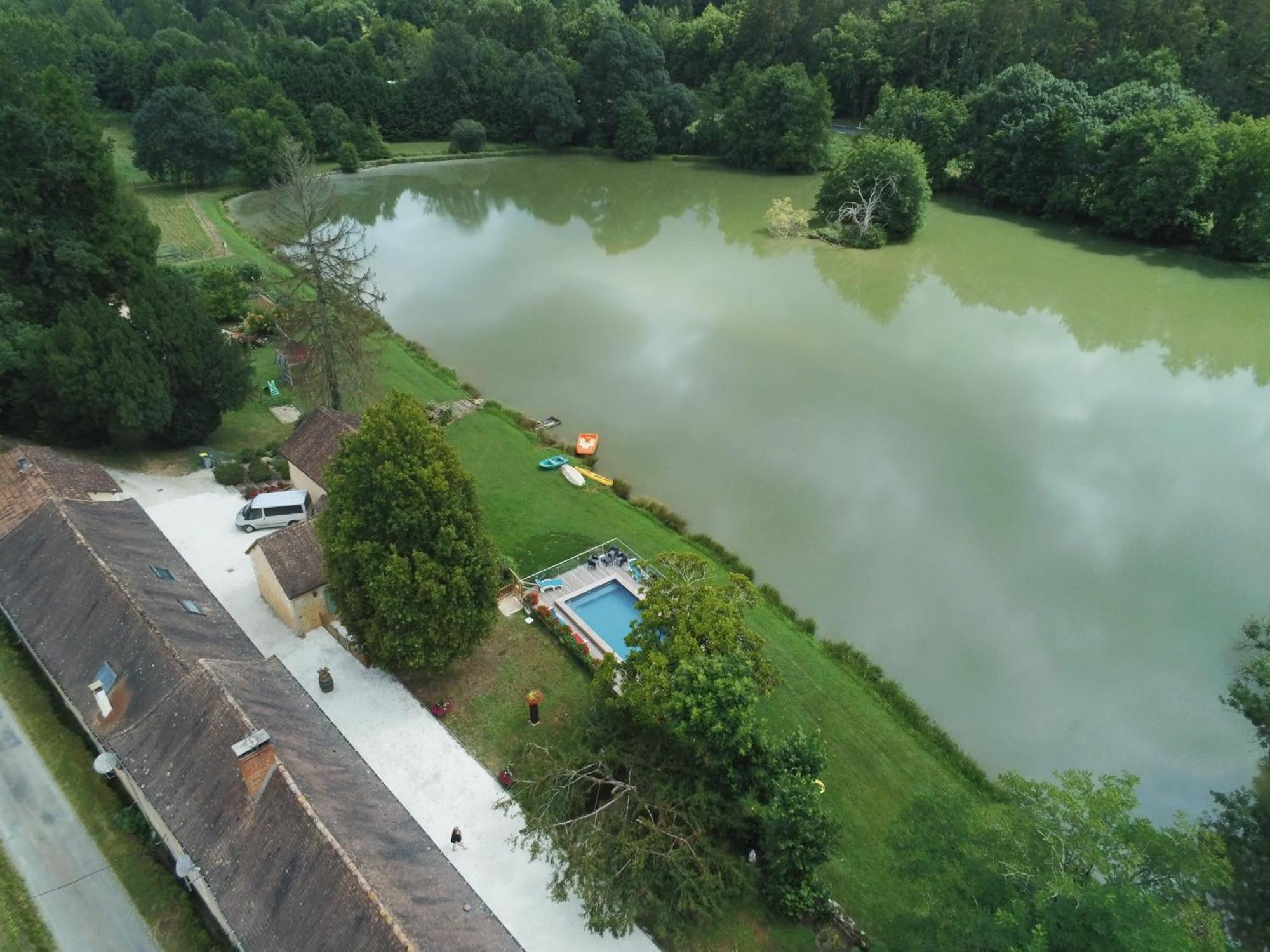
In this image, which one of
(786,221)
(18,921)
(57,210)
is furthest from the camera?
(786,221)

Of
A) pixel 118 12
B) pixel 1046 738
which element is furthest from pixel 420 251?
pixel 118 12

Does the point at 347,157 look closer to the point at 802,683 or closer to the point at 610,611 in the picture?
the point at 610,611

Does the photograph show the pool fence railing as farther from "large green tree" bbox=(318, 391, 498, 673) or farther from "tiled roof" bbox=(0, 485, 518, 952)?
"tiled roof" bbox=(0, 485, 518, 952)

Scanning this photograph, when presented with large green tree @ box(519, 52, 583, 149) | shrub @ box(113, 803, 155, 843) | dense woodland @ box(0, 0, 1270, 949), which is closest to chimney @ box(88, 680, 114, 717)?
shrub @ box(113, 803, 155, 843)

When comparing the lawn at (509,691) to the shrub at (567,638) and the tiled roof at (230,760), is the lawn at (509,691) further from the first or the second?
the tiled roof at (230,760)

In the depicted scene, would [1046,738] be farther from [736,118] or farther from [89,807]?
[736,118]

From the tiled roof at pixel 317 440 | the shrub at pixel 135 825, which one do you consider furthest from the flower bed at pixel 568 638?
the shrub at pixel 135 825

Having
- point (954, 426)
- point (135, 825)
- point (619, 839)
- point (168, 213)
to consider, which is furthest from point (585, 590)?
point (168, 213)
